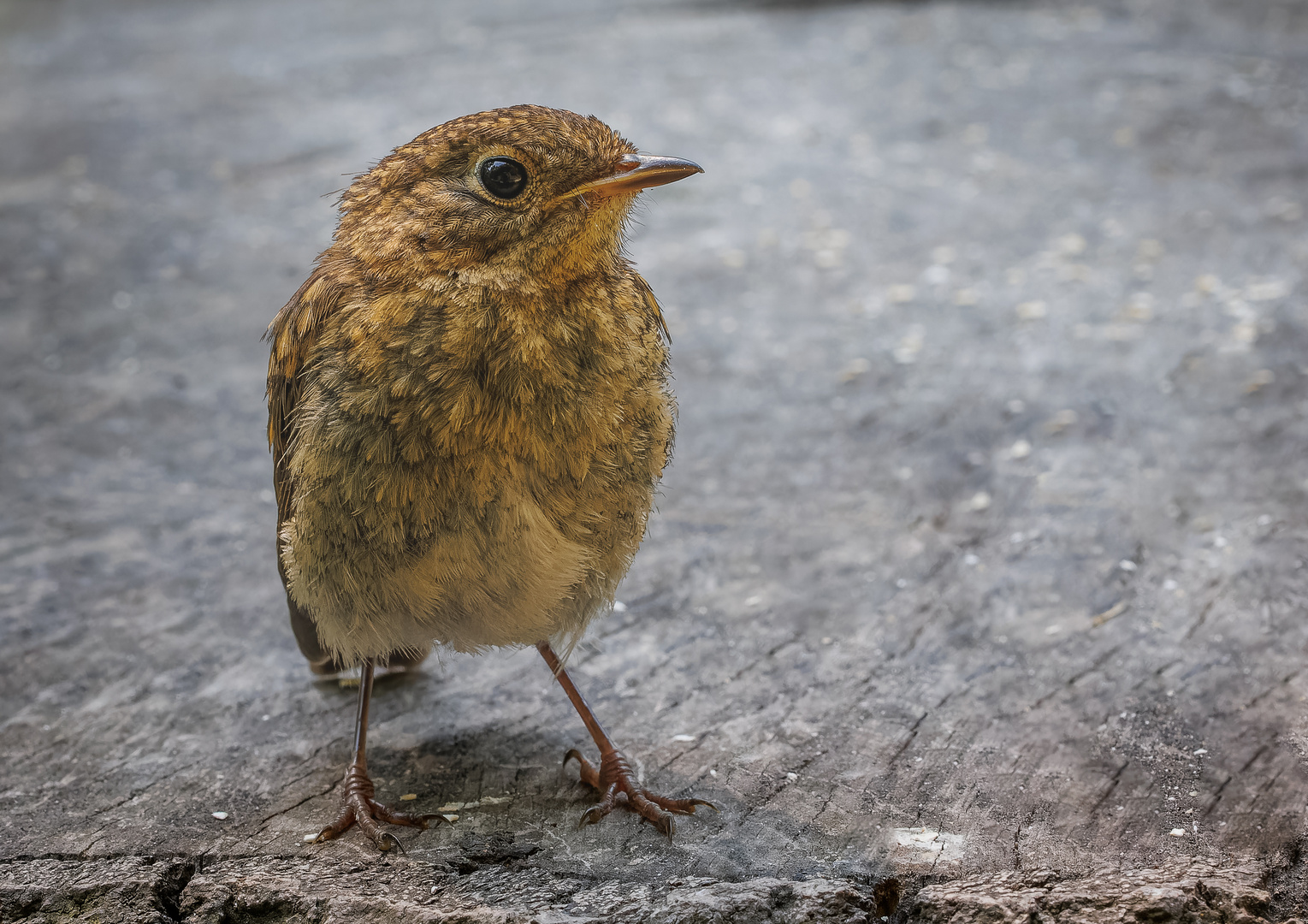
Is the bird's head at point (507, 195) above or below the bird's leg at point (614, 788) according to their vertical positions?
above

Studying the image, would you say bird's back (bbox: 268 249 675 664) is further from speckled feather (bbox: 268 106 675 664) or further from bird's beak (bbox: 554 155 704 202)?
bird's beak (bbox: 554 155 704 202)

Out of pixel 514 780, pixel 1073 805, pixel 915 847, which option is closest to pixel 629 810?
pixel 514 780

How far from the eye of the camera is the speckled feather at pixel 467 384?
8.33ft

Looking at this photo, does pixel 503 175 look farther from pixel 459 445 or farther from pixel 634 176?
pixel 459 445

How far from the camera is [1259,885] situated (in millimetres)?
2373

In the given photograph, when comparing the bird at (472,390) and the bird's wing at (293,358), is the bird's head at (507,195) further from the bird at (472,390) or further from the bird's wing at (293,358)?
the bird's wing at (293,358)

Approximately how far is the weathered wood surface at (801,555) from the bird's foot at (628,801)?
4 centimetres

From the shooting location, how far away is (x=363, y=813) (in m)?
2.71

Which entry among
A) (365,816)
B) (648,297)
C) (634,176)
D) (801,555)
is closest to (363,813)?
(365,816)

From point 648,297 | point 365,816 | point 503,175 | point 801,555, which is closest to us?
point 503,175

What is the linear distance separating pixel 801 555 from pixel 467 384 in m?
1.75

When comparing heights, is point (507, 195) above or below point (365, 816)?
above

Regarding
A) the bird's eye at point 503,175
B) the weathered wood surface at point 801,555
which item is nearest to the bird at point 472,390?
the bird's eye at point 503,175

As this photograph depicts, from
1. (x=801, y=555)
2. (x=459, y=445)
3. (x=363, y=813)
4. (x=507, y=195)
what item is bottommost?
(x=801, y=555)
